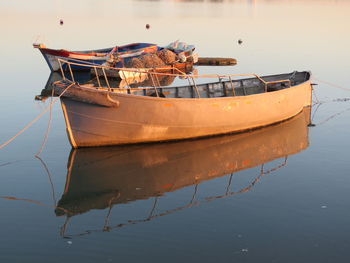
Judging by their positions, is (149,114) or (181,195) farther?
(149,114)

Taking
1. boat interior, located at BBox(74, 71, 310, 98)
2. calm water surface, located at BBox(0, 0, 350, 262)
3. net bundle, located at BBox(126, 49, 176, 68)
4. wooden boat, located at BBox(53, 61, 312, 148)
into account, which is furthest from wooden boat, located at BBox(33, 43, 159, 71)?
wooden boat, located at BBox(53, 61, 312, 148)

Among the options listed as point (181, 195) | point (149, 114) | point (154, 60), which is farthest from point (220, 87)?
point (154, 60)

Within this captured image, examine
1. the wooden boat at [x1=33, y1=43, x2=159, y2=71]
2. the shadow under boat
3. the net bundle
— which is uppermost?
the wooden boat at [x1=33, y1=43, x2=159, y2=71]

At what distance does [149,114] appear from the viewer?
16.6 metres

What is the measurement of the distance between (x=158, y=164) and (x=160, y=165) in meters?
0.11

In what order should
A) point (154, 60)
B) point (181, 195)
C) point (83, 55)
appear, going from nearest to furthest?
point (181, 195) → point (83, 55) → point (154, 60)

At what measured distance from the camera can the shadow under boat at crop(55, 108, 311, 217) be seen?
13414mm

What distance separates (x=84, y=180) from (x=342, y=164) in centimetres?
752

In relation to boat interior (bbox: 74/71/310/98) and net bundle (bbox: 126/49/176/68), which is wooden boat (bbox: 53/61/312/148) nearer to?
boat interior (bbox: 74/71/310/98)

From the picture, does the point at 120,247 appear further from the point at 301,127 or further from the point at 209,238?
the point at 301,127

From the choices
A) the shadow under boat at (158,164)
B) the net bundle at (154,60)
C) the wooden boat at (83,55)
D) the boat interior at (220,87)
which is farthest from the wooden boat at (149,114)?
the wooden boat at (83,55)

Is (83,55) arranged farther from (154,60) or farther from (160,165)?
(160,165)

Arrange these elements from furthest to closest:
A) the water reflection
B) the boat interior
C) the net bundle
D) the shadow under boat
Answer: the net bundle → the boat interior → the shadow under boat → the water reflection

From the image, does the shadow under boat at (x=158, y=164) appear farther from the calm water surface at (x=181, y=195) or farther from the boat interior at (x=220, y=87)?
the boat interior at (x=220, y=87)
